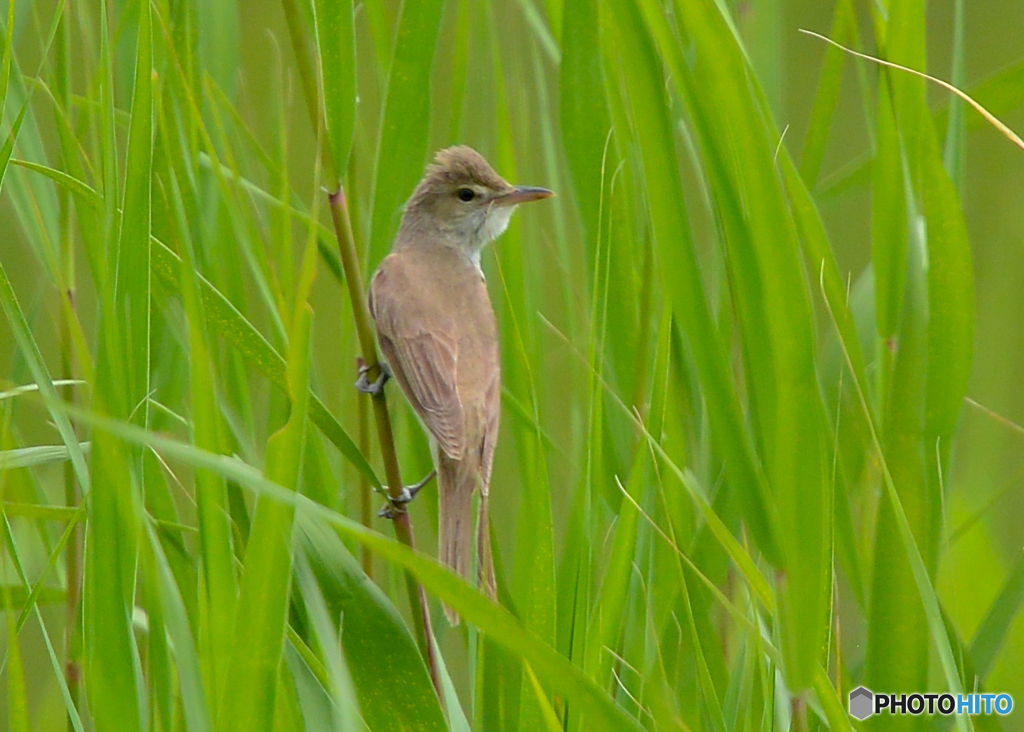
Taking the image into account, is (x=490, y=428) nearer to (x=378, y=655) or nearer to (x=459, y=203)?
(x=459, y=203)

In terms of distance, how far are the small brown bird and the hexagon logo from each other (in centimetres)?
49

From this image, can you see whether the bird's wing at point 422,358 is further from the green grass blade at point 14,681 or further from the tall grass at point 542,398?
the green grass blade at point 14,681

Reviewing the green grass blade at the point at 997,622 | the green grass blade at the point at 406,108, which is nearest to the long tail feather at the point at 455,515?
the green grass blade at the point at 406,108

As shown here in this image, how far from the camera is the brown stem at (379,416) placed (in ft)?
5.39

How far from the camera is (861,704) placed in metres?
1.49

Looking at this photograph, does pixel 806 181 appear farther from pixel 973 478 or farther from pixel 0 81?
pixel 0 81

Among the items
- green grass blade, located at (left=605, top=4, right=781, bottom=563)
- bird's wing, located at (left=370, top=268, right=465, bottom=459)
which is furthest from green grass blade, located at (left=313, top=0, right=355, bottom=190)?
bird's wing, located at (left=370, top=268, right=465, bottom=459)

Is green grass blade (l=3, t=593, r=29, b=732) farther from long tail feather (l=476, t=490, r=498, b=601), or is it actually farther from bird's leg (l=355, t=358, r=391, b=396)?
bird's leg (l=355, t=358, r=391, b=396)

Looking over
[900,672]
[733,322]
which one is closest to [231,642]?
[900,672]

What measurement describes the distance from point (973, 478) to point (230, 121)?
152 cm

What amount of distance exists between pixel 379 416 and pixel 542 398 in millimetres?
261

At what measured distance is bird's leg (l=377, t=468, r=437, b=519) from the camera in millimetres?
1771

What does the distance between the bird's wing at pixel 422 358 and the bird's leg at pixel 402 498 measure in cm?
20

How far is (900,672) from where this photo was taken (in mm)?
1394
